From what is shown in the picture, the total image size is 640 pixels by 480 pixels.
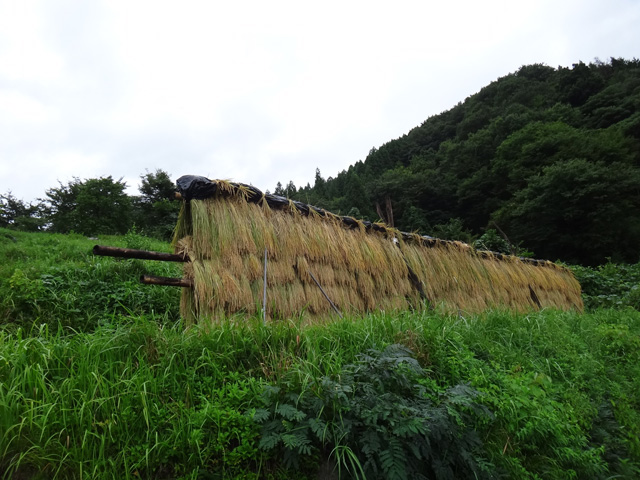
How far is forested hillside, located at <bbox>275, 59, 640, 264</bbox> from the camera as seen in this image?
1798 cm

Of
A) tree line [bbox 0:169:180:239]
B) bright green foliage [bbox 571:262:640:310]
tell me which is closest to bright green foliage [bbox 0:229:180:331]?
tree line [bbox 0:169:180:239]

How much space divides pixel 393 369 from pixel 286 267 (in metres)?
1.98

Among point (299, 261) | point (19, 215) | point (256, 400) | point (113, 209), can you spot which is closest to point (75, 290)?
point (299, 261)

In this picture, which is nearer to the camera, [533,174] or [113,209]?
[113,209]

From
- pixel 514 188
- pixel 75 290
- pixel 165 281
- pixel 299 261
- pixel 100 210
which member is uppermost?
pixel 100 210

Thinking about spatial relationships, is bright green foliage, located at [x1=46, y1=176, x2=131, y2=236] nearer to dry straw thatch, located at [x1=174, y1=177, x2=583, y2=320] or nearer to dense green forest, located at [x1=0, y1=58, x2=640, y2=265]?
dense green forest, located at [x1=0, y1=58, x2=640, y2=265]

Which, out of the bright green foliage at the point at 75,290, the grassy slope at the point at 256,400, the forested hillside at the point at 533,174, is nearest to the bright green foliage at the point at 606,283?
the forested hillside at the point at 533,174

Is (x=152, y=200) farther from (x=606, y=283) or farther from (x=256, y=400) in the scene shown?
(x=606, y=283)

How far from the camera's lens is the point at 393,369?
1.71 m

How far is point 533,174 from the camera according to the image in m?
23.1

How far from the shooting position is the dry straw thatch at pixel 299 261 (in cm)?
288

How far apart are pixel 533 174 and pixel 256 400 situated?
89.7 ft

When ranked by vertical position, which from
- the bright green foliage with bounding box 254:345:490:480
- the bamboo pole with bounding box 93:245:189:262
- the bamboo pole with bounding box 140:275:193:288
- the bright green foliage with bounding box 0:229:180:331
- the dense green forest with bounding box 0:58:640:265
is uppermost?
the dense green forest with bounding box 0:58:640:265

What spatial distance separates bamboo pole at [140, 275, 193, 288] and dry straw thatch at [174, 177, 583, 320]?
0.21 ft
